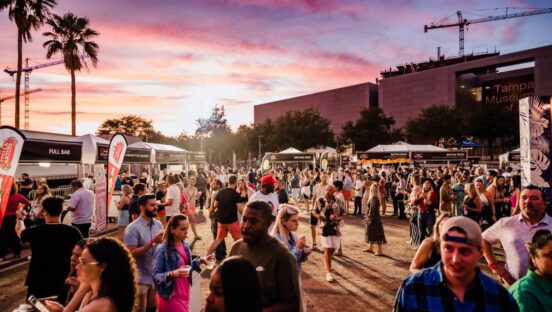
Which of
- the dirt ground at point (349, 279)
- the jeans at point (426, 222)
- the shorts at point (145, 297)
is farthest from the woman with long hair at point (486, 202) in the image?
the shorts at point (145, 297)

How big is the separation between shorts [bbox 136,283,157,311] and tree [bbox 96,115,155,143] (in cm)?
8299

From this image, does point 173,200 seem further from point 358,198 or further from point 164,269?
point 358,198

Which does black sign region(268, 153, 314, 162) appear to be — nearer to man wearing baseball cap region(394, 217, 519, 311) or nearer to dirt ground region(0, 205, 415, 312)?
dirt ground region(0, 205, 415, 312)

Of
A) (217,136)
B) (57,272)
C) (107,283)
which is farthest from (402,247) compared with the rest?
(217,136)

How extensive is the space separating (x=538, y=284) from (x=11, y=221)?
10140 mm

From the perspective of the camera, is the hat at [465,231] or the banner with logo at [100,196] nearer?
the hat at [465,231]

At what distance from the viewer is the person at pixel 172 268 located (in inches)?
149

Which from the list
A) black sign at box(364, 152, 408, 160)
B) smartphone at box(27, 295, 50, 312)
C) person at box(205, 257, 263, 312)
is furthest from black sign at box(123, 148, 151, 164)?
black sign at box(364, 152, 408, 160)

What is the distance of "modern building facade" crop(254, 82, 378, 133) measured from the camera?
7838 centimetres

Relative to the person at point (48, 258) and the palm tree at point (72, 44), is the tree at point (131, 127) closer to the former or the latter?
the palm tree at point (72, 44)

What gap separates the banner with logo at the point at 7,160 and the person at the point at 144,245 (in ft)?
16.8

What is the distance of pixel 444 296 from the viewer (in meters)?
2.08

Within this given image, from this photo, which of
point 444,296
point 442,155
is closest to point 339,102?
point 442,155

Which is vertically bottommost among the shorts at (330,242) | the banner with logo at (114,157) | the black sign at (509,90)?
the shorts at (330,242)
